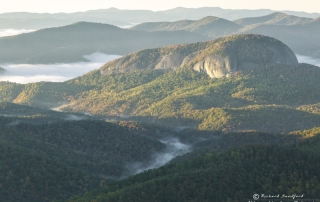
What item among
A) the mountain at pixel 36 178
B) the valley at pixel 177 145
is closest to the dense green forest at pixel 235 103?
the valley at pixel 177 145

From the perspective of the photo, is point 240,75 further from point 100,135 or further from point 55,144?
point 55,144

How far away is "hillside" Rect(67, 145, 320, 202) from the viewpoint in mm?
71625

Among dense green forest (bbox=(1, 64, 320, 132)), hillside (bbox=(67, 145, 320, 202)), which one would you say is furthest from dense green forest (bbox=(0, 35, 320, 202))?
dense green forest (bbox=(1, 64, 320, 132))

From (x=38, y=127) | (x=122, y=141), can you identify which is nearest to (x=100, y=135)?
(x=122, y=141)

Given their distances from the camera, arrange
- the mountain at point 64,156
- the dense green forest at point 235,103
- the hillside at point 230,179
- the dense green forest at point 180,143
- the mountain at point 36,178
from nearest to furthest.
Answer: the hillside at point 230,179 < the dense green forest at point 180,143 < the mountain at point 36,178 < the mountain at point 64,156 < the dense green forest at point 235,103

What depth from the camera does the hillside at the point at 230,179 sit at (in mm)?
71625

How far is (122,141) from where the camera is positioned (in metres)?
123

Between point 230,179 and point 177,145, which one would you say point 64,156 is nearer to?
point 177,145

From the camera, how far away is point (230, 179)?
7575 centimetres

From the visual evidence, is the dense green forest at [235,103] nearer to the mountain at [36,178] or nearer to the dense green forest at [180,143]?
the dense green forest at [180,143]

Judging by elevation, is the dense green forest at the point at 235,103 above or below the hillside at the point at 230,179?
below

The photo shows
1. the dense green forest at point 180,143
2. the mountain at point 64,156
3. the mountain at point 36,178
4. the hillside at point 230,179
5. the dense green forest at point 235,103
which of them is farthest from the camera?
the dense green forest at point 235,103

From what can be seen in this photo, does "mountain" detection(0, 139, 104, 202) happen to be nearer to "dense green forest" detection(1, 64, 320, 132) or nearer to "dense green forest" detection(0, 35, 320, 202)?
"dense green forest" detection(0, 35, 320, 202)

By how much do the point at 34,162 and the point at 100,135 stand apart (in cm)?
3112
